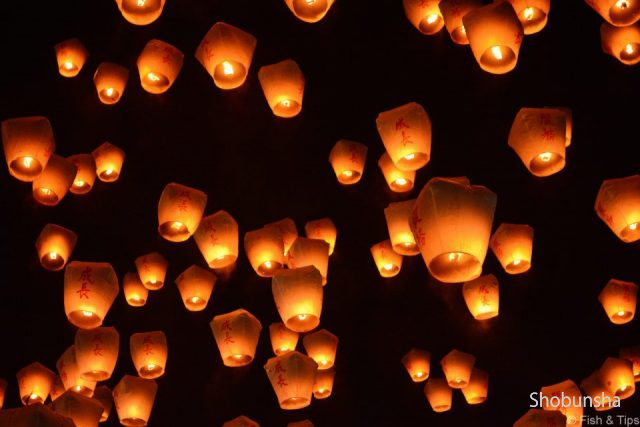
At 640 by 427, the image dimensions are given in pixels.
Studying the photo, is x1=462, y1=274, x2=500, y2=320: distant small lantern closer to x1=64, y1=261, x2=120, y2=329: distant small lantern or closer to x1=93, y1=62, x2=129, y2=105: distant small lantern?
x1=64, y1=261, x2=120, y2=329: distant small lantern

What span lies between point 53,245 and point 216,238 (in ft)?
4.36

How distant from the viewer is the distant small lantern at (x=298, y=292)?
4.48m

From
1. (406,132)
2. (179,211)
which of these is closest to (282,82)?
(406,132)

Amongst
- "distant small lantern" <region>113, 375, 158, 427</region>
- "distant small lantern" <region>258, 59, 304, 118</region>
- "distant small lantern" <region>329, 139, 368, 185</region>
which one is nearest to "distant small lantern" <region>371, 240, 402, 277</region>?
"distant small lantern" <region>329, 139, 368, 185</region>

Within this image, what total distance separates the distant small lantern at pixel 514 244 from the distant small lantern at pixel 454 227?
2.18m

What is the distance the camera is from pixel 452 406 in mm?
6613

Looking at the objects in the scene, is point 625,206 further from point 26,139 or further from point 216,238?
point 26,139

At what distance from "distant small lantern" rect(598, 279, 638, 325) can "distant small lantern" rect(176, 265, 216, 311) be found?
3258 mm

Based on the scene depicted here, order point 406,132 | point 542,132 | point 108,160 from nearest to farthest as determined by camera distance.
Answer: point 542,132 < point 406,132 < point 108,160

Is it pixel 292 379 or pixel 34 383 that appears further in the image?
pixel 34 383

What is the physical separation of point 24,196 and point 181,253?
1420 mm

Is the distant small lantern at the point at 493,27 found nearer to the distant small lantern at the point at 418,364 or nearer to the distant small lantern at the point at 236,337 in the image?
the distant small lantern at the point at 236,337

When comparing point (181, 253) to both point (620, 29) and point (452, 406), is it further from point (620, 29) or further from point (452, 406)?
point (620, 29)

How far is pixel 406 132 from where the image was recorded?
4.45m
